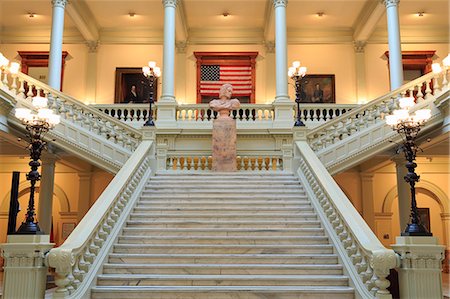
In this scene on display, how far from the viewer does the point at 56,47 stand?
49.2 feet

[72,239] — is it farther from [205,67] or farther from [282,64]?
[205,67]

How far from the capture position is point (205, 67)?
1933 cm

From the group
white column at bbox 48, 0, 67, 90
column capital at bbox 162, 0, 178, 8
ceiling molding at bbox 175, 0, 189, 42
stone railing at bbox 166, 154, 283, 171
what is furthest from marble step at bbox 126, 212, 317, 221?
ceiling molding at bbox 175, 0, 189, 42

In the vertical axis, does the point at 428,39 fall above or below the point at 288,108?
above

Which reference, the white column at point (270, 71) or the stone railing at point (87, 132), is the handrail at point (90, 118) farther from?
the white column at point (270, 71)

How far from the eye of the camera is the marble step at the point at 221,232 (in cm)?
848

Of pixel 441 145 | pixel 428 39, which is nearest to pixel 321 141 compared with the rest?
pixel 441 145

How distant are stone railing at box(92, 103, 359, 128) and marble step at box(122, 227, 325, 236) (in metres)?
6.63

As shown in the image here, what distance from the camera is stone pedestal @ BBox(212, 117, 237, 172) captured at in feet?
41.0

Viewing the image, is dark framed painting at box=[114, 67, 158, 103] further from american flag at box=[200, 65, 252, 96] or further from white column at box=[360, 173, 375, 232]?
→ white column at box=[360, 173, 375, 232]

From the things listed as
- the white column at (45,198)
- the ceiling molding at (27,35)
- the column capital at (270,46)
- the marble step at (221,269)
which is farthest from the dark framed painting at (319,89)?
the marble step at (221,269)

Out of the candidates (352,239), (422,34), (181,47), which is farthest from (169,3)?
(352,239)

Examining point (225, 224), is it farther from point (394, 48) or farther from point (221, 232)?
point (394, 48)

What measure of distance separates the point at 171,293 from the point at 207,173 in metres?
5.50
